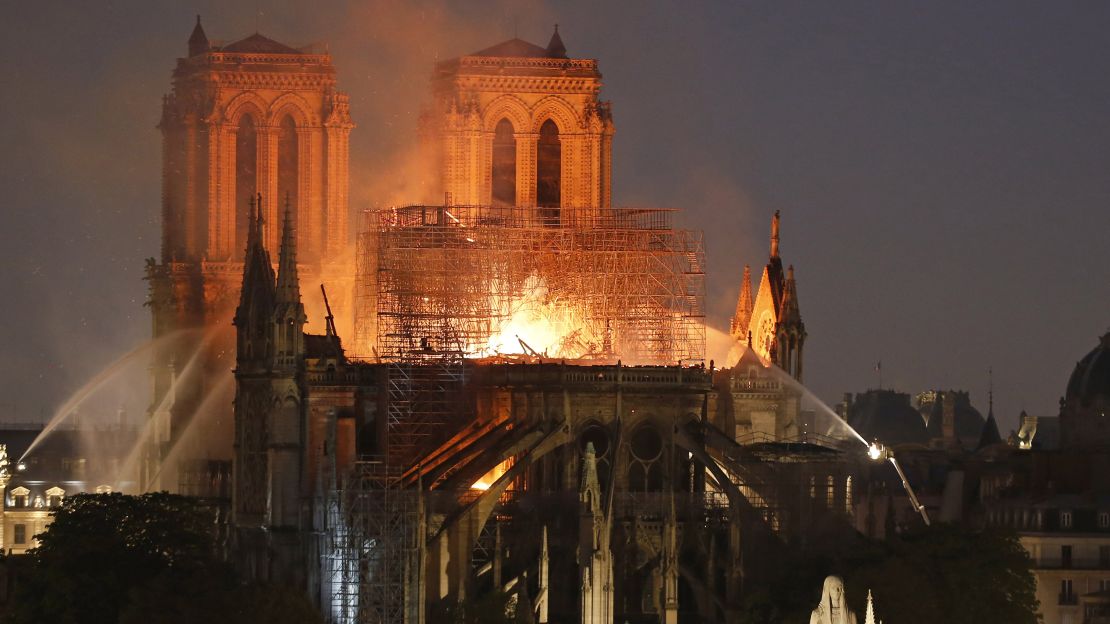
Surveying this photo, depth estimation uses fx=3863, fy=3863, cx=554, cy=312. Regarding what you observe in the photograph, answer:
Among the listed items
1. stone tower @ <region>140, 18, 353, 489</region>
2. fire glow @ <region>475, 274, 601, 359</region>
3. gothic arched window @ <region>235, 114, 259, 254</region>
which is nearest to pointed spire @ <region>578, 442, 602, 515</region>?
fire glow @ <region>475, 274, 601, 359</region>

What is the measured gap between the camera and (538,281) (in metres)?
137

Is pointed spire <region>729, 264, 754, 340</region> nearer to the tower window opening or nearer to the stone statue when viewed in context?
the tower window opening

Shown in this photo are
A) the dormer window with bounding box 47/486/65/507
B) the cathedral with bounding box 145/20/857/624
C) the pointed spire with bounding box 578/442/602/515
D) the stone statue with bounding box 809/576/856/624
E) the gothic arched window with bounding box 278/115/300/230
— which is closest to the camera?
the stone statue with bounding box 809/576/856/624

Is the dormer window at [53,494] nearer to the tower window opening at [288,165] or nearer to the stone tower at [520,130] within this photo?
the tower window opening at [288,165]

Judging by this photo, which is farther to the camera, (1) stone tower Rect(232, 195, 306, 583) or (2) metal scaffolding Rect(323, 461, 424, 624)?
(1) stone tower Rect(232, 195, 306, 583)

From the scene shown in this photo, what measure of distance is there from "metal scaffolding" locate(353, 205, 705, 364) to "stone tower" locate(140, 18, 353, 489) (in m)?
11.0

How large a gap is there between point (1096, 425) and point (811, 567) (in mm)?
75446

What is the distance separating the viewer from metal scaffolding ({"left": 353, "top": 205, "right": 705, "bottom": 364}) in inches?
5295

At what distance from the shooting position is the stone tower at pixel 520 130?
14362cm

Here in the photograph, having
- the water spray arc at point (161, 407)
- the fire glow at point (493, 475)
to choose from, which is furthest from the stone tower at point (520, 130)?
the fire glow at point (493, 475)

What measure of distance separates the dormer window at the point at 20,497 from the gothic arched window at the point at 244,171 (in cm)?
3791

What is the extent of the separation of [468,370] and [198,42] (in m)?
27.6

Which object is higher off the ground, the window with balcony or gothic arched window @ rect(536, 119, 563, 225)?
gothic arched window @ rect(536, 119, 563, 225)

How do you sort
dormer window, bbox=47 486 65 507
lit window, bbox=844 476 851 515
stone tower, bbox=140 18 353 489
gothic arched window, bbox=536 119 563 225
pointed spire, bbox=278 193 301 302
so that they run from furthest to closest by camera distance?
1. dormer window, bbox=47 486 65 507
2. stone tower, bbox=140 18 353 489
3. gothic arched window, bbox=536 119 563 225
4. lit window, bbox=844 476 851 515
5. pointed spire, bbox=278 193 301 302
